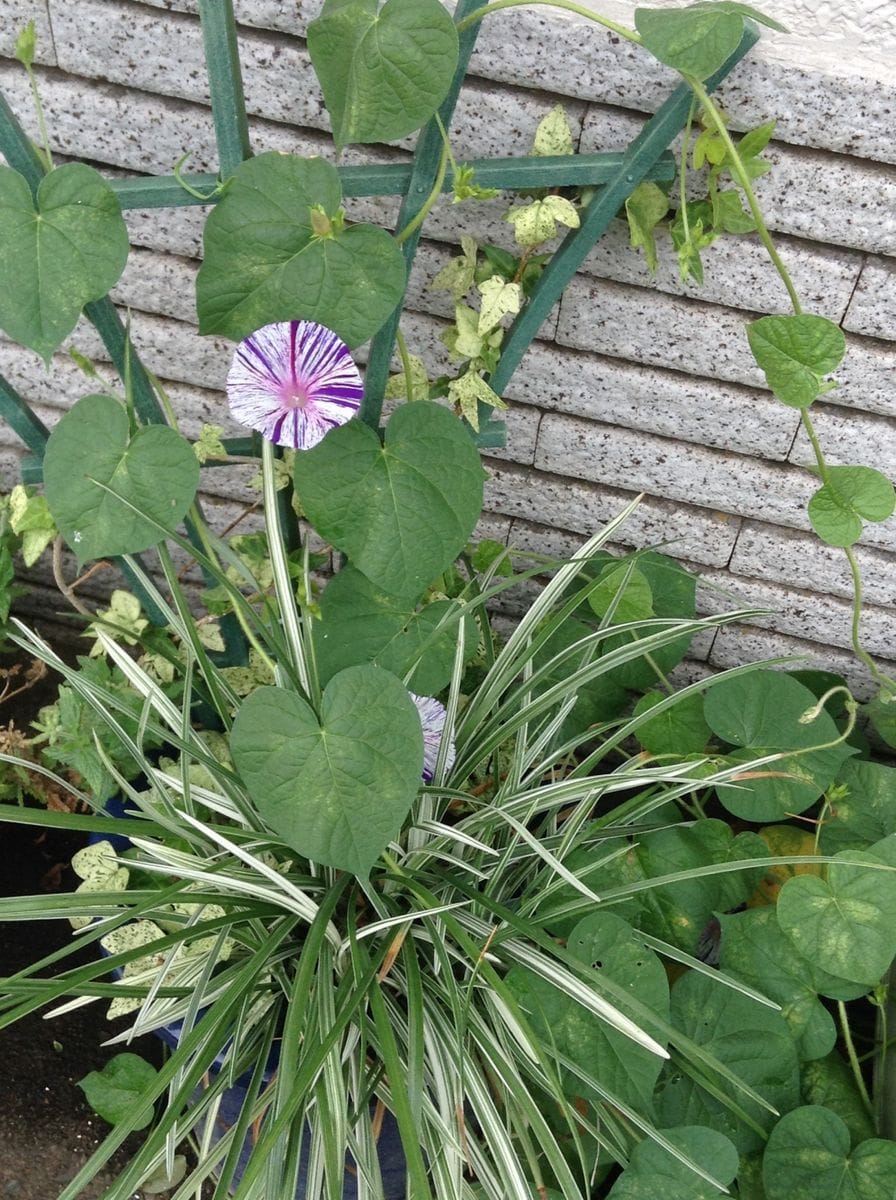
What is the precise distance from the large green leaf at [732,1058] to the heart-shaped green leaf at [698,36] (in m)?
0.98

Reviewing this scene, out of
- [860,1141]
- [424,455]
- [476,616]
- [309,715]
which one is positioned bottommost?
[860,1141]

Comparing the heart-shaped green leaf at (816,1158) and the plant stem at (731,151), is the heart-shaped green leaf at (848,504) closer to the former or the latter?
the plant stem at (731,151)

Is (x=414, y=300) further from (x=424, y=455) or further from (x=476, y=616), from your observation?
(x=476, y=616)

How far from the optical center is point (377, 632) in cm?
132

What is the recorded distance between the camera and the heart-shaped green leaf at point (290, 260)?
1049mm

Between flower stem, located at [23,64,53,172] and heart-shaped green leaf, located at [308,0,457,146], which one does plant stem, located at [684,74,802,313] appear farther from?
flower stem, located at [23,64,53,172]

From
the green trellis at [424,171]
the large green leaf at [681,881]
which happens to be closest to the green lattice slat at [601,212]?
the green trellis at [424,171]

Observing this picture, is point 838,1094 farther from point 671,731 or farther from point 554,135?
point 554,135

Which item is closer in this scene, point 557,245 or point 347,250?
point 347,250

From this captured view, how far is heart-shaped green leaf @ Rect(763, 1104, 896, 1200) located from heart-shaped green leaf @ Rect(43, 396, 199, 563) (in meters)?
0.96

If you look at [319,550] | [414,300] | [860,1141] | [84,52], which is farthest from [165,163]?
[860,1141]

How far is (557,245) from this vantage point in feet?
4.22

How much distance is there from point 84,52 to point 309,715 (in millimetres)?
832

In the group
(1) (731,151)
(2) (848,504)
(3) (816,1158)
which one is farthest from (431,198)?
(3) (816,1158)
